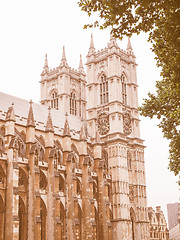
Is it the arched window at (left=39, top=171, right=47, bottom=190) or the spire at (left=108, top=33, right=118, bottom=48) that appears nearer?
the arched window at (left=39, top=171, right=47, bottom=190)

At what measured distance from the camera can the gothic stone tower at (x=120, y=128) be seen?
51.2 m

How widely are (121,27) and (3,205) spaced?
2782cm

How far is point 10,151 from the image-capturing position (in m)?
39.1

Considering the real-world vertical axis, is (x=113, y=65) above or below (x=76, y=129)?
above

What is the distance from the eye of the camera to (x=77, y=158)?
171ft

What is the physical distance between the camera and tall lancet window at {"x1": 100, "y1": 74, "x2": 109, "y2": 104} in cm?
5797

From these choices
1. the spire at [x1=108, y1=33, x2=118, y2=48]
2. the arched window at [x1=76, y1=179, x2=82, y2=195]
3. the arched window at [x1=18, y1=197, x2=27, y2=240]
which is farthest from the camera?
the spire at [x1=108, y1=33, x2=118, y2=48]

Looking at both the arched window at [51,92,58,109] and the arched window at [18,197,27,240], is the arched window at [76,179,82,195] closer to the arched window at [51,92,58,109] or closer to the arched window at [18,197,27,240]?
the arched window at [18,197,27,240]

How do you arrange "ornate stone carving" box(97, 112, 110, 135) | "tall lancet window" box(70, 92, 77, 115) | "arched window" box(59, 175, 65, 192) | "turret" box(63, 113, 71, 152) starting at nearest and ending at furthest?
"arched window" box(59, 175, 65, 192), "turret" box(63, 113, 71, 152), "ornate stone carving" box(97, 112, 110, 135), "tall lancet window" box(70, 92, 77, 115)

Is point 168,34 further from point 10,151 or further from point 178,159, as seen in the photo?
point 10,151

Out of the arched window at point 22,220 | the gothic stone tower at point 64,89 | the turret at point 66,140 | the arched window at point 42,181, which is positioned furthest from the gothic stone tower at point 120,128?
the arched window at point 22,220

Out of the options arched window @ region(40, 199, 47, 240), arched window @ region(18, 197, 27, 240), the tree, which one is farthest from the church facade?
the tree

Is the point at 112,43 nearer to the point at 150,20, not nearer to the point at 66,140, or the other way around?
the point at 66,140

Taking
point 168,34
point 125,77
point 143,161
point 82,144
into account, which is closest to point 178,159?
point 168,34
